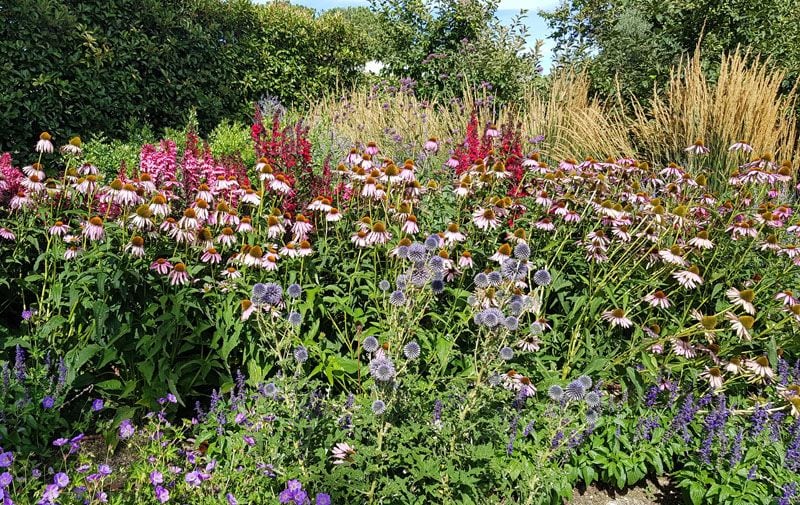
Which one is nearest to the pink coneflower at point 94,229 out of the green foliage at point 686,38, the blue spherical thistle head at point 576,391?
the blue spherical thistle head at point 576,391

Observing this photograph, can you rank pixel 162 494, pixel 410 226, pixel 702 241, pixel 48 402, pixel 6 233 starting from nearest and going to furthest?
pixel 162 494 → pixel 48 402 → pixel 6 233 → pixel 410 226 → pixel 702 241

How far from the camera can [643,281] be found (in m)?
2.93

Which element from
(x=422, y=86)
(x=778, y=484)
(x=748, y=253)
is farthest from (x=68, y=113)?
(x=778, y=484)

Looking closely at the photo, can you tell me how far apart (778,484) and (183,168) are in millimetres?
3012

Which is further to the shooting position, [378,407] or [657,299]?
[657,299]

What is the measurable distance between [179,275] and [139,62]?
496 centimetres

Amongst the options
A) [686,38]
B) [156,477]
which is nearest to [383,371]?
[156,477]

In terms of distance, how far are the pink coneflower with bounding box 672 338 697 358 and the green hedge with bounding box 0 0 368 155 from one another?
18.3 ft

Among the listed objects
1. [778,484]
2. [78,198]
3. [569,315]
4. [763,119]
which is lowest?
[778,484]

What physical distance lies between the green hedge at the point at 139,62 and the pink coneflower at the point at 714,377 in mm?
5743

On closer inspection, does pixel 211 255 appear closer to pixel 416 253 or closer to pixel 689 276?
pixel 416 253

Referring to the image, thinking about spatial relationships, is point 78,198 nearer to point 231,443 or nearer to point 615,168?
point 231,443

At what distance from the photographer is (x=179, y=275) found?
7.85 ft

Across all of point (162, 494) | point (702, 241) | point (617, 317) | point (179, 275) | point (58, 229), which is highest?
point (702, 241)
